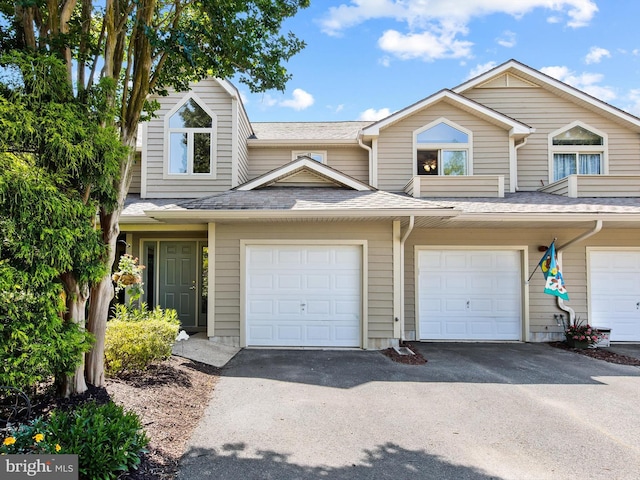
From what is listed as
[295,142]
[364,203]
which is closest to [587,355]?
[364,203]

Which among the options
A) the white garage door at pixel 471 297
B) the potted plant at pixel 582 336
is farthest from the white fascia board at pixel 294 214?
the potted plant at pixel 582 336

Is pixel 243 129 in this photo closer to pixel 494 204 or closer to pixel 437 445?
pixel 494 204

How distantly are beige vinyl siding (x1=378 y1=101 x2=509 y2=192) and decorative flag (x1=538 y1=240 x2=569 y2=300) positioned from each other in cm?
229

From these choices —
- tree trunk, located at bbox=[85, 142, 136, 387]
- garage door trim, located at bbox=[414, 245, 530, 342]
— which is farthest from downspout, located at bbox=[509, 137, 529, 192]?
tree trunk, located at bbox=[85, 142, 136, 387]

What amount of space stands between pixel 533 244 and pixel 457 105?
413 centimetres

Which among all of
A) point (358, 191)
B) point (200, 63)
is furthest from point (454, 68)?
point (200, 63)

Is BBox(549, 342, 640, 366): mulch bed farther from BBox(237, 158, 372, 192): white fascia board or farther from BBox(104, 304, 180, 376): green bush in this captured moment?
BBox(104, 304, 180, 376): green bush

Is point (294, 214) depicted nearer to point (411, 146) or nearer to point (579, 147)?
point (411, 146)

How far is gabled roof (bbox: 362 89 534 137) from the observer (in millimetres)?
9102

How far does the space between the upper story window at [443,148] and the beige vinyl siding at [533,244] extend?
6.67 ft

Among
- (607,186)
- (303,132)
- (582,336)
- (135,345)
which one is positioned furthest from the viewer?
(303,132)

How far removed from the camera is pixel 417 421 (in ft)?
12.9

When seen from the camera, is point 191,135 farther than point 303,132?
No

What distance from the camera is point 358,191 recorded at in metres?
7.86
